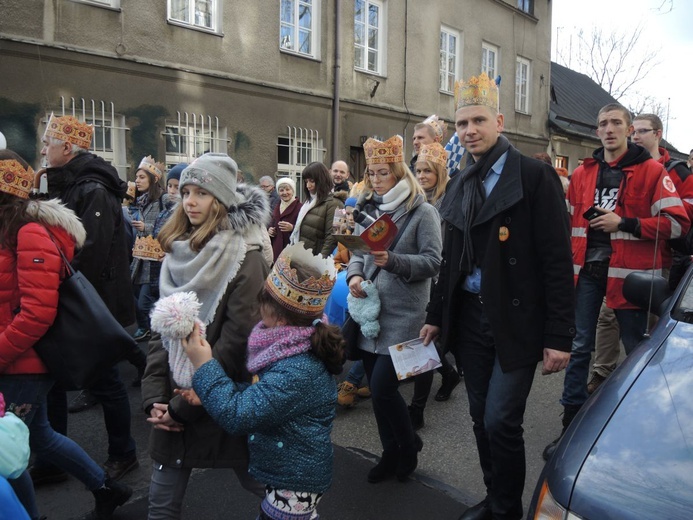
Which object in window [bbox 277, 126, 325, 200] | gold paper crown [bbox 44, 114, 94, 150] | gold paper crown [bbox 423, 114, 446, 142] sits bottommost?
gold paper crown [bbox 44, 114, 94, 150]

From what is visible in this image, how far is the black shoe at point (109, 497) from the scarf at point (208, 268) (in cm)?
124

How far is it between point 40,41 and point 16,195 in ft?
25.8

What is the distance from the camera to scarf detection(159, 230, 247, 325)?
2.41m

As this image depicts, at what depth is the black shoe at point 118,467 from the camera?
3.50 m

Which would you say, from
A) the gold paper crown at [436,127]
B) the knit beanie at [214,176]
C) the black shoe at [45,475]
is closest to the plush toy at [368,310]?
the knit beanie at [214,176]

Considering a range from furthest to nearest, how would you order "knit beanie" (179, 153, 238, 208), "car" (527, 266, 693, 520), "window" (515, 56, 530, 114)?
"window" (515, 56, 530, 114) → "knit beanie" (179, 153, 238, 208) → "car" (527, 266, 693, 520)

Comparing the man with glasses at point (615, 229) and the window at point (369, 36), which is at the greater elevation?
the window at point (369, 36)

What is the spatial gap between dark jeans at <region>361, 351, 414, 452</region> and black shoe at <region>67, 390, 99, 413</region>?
8.40 ft

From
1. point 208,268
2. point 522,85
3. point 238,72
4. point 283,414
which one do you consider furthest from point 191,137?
point 522,85

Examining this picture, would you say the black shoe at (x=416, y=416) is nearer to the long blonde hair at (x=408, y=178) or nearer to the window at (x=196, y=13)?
the long blonde hair at (x=408, y=178)

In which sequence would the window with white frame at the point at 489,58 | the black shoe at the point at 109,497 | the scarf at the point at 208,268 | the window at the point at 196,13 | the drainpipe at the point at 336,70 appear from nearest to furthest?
the scarf at the point at 208,268 < the black shoe at the point at 109,497 < the window at the point at 196,13 < the drainpipe at the point at 336,70 < the window with white frame at the point at 489,58

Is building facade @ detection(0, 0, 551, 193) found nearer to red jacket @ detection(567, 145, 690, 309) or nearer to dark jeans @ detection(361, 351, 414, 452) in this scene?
dark jeans @ detection(361, 351, 414, 452)

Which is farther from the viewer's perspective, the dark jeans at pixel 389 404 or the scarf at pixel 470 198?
the dark jeans at pixel 389 404

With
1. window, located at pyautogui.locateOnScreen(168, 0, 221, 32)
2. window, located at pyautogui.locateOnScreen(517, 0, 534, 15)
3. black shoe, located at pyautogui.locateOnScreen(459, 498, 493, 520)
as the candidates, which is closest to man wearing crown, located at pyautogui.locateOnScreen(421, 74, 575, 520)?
black shoe, located at pyautogui.locateOnScreen(459, 498, 493, 520)
